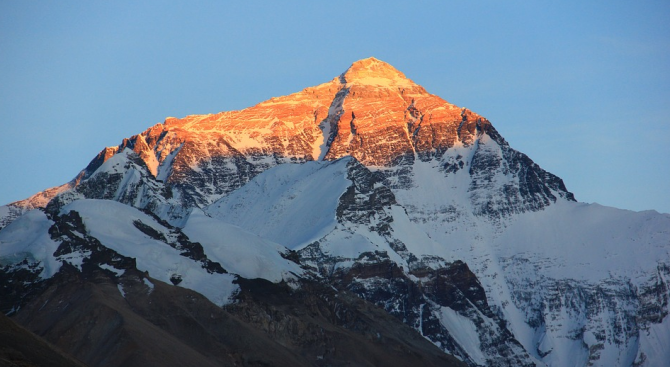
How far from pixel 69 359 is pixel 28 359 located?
13.1 meters

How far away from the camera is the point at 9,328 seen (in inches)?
6988

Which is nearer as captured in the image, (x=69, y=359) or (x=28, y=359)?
(x=28, y=359)

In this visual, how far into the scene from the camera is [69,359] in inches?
7283

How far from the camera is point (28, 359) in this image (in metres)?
172

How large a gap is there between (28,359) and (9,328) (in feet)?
22.5
